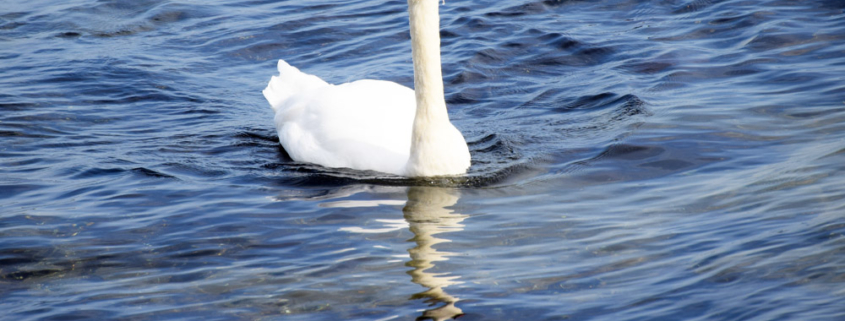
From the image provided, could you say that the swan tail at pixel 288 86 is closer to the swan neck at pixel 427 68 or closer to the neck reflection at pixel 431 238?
the swan neck at pixel 427 68

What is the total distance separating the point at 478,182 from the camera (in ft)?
26.7

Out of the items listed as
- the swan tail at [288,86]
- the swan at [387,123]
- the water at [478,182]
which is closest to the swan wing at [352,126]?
the swan at [387,123]

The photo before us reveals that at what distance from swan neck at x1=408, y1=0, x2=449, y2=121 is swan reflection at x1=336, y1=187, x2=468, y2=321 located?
2.19 ft

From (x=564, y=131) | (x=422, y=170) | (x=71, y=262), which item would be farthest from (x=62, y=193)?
(x=564, y=131)

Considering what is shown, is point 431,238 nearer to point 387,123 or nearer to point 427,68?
point 427,68

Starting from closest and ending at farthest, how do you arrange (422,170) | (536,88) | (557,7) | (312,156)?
(422,170) → (312,156) → (536,88) → (557,7)

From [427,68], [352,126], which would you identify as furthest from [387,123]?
[427,68]

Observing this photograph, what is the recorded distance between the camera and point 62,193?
8.20 meters

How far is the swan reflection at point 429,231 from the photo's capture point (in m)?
5.71

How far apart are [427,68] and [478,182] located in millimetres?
1018

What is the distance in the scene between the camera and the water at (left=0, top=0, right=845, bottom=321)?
19.0 ft

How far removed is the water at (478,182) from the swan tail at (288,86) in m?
0.38

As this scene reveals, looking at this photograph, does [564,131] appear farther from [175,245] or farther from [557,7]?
[557,7]

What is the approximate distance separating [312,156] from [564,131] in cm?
244
